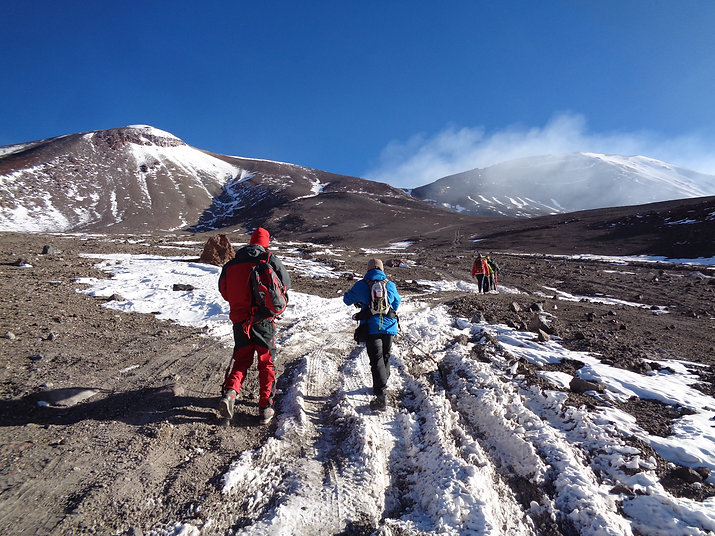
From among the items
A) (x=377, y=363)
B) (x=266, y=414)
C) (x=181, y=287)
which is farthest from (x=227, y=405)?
(x=181, y=287)

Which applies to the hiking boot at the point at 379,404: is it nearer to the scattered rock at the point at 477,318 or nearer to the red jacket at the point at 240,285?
the red jacket at the point at 240,285

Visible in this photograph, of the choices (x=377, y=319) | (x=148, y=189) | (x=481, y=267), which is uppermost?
(x=148, y=189)

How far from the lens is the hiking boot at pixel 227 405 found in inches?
147

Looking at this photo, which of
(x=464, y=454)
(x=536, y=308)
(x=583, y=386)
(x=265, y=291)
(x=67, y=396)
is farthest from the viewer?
(x=536, y=308)

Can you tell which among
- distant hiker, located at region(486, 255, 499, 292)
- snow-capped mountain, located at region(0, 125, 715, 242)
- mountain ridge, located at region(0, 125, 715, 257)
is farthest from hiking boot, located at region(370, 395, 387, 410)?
snow-capped mountain, located at region(0, 125, 715, 242)

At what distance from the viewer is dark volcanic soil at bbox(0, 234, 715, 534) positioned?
2.73 metres

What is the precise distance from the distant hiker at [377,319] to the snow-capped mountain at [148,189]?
71.7 m

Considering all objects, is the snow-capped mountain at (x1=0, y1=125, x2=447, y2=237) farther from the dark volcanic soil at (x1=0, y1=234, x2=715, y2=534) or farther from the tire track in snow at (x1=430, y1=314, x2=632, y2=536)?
the tire track in snow at (x1=430, y1=314, x2=632, y2=536)

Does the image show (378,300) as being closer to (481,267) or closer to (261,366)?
(261,366)

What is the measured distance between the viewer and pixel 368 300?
4531 mm

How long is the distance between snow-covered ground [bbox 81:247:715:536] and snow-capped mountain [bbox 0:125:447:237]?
71.5 m

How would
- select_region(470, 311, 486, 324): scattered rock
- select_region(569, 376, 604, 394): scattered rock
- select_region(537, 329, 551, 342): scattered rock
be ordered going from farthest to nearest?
select_region(470, 311, 486, 324): scattered rock, select_region(537, 329, 551, 342): scattered rock, select_region(569, 376, 604, 394): scattered rock

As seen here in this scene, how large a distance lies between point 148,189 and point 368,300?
124300 mm

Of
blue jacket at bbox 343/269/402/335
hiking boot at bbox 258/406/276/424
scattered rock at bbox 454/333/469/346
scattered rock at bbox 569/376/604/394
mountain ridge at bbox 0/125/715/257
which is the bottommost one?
scattered rock at bbox 569/376/604/394
